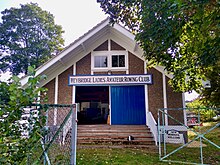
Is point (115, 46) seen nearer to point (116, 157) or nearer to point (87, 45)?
point (87, 45)

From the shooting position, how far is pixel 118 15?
26.2 feet

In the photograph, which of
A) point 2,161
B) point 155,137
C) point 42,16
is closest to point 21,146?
point 2,161

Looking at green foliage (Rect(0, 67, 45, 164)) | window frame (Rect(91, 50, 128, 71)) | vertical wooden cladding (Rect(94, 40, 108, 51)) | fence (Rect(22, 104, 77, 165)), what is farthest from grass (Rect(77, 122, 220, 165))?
vertical wooden cladding (Rect(94, 40, 108, 51))

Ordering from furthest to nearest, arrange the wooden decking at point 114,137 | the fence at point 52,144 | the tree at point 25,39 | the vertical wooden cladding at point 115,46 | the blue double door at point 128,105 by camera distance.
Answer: the tree at point 25,39 < the vertical wooden cladding at point 115,46 < the blue double door at point 128,105 < the wooden decking at point 114,137 < the fence at point 52,144

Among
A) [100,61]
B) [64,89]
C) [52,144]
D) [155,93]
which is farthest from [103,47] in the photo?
[52,144]

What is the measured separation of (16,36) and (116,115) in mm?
19415

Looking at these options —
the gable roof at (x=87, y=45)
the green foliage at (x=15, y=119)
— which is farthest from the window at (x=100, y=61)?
the green foliage at (x=15, y=119)

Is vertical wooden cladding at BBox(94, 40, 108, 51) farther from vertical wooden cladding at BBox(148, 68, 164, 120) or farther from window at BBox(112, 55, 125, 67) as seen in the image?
vertical wooden cladding at BBox(148, 68, 164, 120)

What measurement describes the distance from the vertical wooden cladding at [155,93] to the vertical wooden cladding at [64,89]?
4.36 metres

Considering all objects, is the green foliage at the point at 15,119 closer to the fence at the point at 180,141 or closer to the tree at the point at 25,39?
the fence at the point at 180,141

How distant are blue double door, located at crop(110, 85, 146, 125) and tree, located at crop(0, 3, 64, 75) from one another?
15535 millimetres

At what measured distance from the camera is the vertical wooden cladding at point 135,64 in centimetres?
1054

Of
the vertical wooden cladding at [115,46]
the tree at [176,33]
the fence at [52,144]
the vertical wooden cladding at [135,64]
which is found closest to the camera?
the fence at [52,144]

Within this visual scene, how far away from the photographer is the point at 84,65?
35.2 feet
